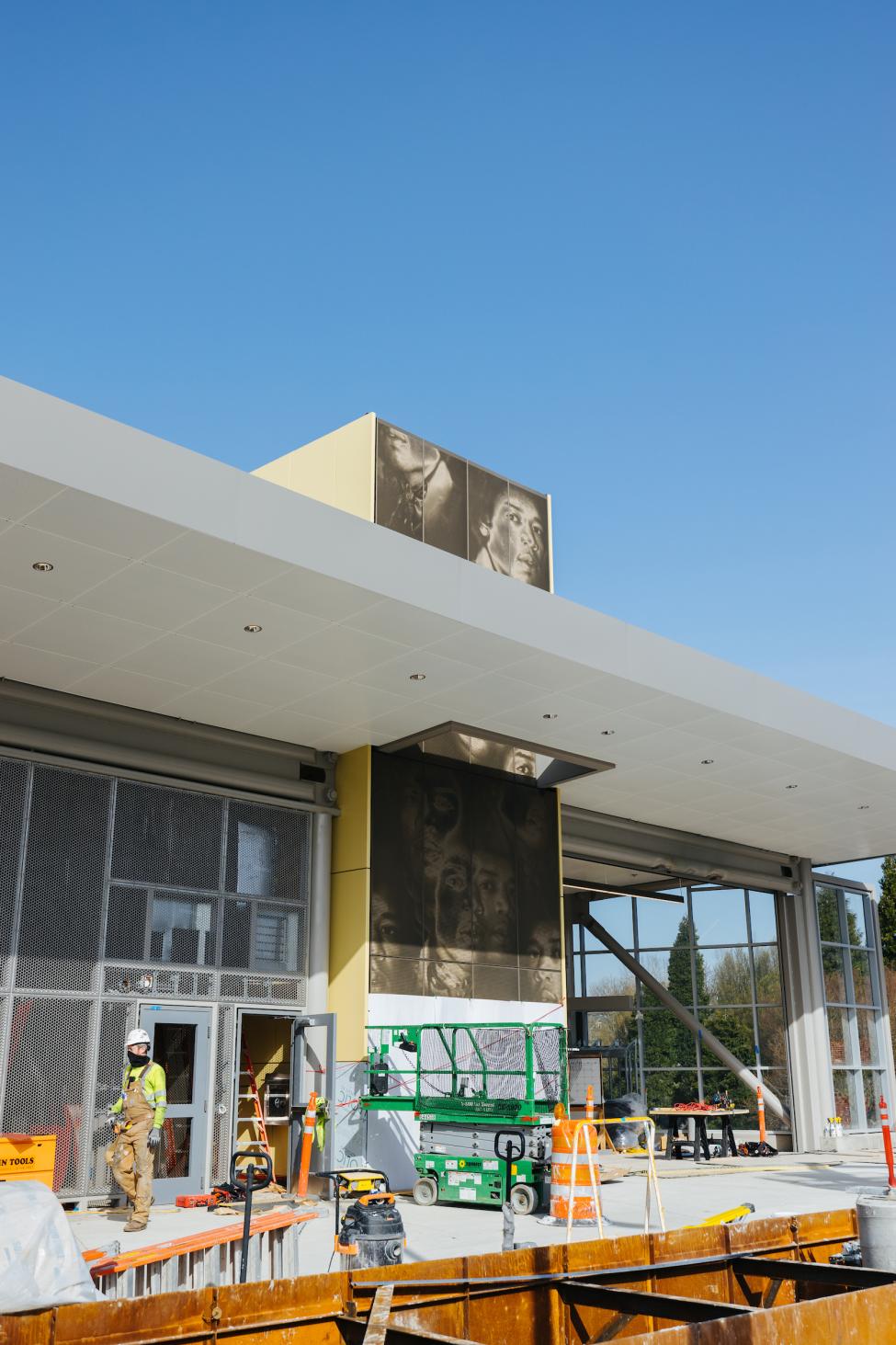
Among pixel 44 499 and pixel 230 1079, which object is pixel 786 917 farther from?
pixel 44 499

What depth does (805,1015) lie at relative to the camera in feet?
87.1

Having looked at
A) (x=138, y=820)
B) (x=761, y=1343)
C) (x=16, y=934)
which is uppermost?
(x=138, y=820)

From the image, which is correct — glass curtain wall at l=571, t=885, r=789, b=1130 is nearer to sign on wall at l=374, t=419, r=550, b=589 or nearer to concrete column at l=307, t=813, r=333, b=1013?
sign on wall at l=374, t=419, r=550, b=589

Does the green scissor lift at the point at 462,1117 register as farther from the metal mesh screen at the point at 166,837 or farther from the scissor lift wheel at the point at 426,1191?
the metal mesh screen at the point at 166,837

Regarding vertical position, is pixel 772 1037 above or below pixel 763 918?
below

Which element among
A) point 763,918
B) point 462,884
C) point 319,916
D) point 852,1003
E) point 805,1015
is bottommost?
point 805,1015

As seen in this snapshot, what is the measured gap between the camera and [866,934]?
28.6 meters

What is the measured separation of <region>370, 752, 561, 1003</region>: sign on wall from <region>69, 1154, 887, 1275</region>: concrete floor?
3264 mm

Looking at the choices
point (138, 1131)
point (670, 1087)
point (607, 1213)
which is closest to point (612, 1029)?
point (670, 1087)

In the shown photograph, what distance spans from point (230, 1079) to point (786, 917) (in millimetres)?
15450

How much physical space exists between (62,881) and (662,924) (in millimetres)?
17446

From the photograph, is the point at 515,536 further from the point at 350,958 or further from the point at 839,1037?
the point at 839,1037

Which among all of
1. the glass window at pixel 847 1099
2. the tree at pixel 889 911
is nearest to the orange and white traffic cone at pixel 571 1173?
the glass window at pixel 847 1099

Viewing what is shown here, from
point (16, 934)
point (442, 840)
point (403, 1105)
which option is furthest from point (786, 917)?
point (16, 934)
